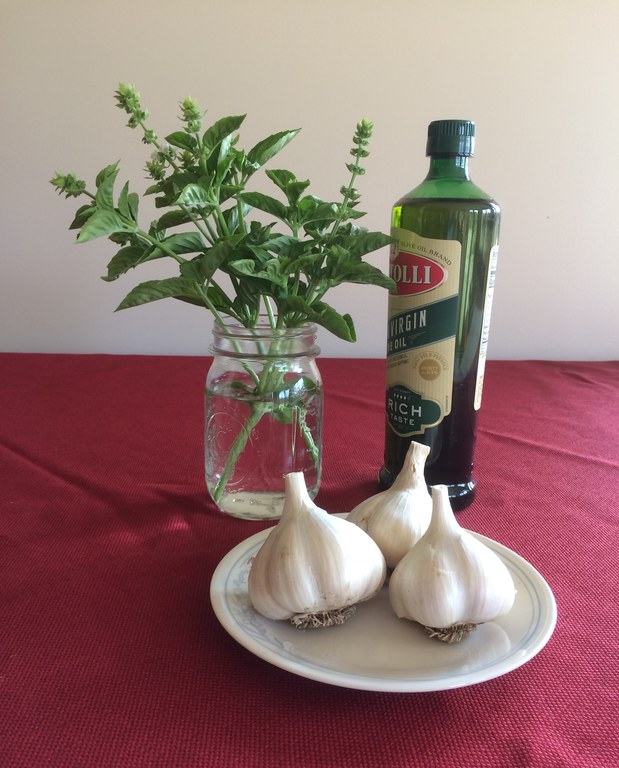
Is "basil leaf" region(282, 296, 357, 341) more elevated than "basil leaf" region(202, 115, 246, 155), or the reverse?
"basil leaf" region(202, 115, 246, 155)

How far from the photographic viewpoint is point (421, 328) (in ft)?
1.84

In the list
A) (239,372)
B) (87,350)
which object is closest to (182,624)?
(239,372)

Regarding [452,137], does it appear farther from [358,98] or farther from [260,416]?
[358,98]

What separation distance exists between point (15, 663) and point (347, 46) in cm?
110

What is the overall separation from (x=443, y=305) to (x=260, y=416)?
0.60ft

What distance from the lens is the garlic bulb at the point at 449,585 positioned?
371mm

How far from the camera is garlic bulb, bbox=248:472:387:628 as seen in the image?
38 centimetres

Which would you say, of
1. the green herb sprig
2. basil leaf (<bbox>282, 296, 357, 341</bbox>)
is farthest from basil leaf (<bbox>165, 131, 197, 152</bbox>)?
basil leaf (<bbox>282, 296, 357, 341</bbox>)

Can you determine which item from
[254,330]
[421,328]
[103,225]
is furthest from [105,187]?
[421,328]

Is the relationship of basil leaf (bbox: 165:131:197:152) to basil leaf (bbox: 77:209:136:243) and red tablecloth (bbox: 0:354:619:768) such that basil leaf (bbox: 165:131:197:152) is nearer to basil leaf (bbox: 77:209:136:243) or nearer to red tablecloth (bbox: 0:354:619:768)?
basil leaf (bbox: 77:209:136:243)

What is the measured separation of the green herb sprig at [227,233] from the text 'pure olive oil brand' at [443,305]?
0.04 m

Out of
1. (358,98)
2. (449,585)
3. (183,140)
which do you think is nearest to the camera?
(449,585)

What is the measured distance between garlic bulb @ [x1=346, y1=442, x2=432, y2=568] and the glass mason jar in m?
0.12

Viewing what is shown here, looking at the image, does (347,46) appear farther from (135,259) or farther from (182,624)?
(182,624)
